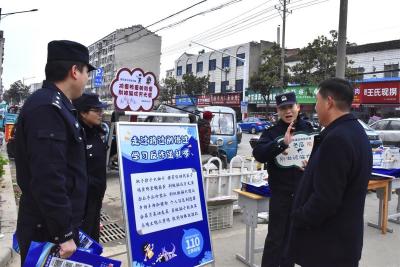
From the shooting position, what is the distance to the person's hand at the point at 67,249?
2.04 meters

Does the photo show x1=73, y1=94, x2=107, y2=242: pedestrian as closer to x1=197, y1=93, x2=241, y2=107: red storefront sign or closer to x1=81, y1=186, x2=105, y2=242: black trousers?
x1=81, y1=186, x2=105, y2=242: black trousers

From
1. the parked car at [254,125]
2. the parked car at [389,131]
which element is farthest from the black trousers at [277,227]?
the parked car at [254,125]

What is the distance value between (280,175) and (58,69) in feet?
7.47

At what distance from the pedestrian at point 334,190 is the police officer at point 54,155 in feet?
4.57

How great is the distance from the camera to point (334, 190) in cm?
236

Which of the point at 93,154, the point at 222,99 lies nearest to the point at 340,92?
the point at 93,154

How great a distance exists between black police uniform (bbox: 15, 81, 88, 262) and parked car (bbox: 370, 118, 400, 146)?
1720 centimetres

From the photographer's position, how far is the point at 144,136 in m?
3.06

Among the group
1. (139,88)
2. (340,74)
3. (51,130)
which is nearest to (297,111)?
(51,130)

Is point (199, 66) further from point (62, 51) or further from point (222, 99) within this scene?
point (62, 51)

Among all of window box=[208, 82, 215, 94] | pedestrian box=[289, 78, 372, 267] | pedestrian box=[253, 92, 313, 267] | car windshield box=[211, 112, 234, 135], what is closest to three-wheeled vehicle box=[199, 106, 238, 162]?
car windshield box=[211, 112, 234, 135]

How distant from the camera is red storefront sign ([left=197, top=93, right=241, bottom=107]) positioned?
4231cm

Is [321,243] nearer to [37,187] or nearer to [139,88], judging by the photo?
[37,187]

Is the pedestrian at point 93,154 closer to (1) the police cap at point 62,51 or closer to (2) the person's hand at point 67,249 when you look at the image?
(1) the police cap at point 62,51
